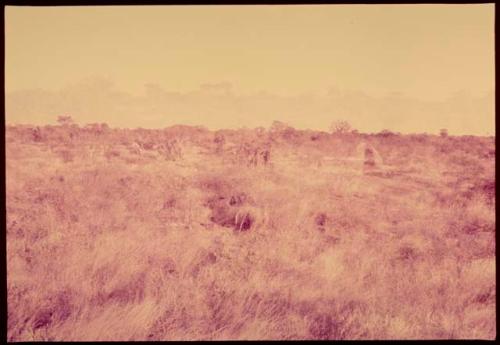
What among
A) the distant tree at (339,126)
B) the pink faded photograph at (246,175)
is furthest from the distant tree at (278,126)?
the distant tree at (339,126)

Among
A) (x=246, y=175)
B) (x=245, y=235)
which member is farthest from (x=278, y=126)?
(x=245, y=235)

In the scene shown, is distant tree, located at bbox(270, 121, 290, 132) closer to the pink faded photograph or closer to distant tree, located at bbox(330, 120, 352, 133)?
the pink faded photograph

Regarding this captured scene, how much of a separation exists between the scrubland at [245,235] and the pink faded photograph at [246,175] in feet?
0.04

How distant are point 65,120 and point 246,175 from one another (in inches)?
63.1

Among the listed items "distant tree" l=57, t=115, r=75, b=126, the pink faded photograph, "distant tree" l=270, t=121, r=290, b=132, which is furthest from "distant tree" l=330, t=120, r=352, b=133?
"distant tree" l=57, t=115, r=75, b=126

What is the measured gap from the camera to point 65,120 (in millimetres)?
3352

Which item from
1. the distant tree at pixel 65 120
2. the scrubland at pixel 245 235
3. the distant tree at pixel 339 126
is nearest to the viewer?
the scrubland at pixel 245 235

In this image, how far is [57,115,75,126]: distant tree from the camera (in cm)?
333

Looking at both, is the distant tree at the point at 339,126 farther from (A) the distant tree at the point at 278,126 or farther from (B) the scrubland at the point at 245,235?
(A) the distant tree at the point at 278,126

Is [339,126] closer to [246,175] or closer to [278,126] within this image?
[278,126]

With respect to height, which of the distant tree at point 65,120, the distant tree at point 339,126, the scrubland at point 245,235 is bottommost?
the scrubland at point 245,235

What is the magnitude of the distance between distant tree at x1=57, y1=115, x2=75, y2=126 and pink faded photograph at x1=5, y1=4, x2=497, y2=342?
0.02m

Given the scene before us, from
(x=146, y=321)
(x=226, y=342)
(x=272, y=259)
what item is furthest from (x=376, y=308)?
(x=146, y=321)

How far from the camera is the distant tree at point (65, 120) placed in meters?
3.33
